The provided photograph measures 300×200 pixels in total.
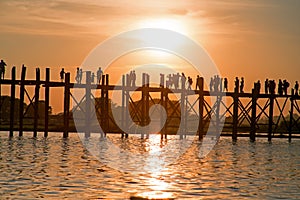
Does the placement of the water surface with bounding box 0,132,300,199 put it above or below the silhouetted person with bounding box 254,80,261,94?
below

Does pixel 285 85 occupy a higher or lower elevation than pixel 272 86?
higher

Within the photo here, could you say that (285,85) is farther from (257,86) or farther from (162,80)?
(162,80)

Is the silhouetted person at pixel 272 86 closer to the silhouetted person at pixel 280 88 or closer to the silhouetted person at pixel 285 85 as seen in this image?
the silhouetted person at pixel 280 88

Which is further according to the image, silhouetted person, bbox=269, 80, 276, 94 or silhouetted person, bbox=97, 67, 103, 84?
silhouetted person, bbox=269, 80, 276, 94

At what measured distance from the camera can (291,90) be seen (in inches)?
2028

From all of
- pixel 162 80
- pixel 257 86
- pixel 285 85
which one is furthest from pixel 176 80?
pixel 285 85

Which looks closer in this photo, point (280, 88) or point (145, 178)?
point (145, 178)

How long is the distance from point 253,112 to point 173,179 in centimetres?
2595

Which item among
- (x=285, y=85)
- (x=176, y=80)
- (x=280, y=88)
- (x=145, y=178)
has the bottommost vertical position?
(x=145, y=178)

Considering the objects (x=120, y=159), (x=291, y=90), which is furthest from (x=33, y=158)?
(x=291, y=90)

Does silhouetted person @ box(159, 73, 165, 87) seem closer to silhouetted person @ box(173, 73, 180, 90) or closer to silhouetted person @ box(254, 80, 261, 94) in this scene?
silhouetted person @ box(173, 73, 180, 90)

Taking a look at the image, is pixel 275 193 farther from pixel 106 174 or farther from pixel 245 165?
pixel 245 165

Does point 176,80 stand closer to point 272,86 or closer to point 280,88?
point 272,86

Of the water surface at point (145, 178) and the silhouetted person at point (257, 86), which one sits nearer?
the water surface at point (145, 178)
